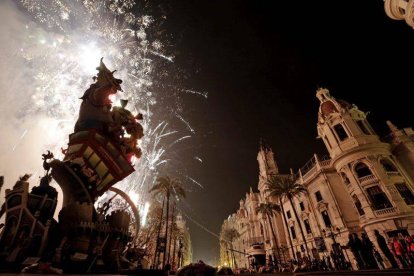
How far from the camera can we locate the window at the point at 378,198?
2550 centimetres

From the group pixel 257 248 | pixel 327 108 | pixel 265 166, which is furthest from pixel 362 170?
pixel 257 248

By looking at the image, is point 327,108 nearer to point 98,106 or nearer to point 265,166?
point 265,166

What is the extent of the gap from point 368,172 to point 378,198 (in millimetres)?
3392

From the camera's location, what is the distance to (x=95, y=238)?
42.4 feet

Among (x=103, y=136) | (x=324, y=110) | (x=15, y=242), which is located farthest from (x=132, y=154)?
(x=324, y=110)

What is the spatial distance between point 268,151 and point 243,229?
28931mm

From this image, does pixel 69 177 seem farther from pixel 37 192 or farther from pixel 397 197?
pixel 397 197

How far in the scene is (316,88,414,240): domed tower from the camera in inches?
957

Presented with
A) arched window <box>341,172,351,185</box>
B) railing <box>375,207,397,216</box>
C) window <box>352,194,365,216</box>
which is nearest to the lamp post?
window <box>352,194,365,216</box>

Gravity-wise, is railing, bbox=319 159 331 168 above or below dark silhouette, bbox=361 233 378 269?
above

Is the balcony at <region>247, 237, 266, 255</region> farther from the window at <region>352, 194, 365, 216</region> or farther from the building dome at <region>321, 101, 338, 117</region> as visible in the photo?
the building dome at <region>321, 101, 338, 117</region>

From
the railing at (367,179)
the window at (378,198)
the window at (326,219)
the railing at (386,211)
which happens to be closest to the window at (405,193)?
the window at (378,198)

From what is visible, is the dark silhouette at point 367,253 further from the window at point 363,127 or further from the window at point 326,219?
the window at point 363,127

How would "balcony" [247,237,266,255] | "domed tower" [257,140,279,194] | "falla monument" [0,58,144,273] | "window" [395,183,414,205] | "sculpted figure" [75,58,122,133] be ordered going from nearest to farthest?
"falla monument" [0,58,144,273], "sculpted figure" [75,58,122,133], "window" [395,183,414,205], "balcony" [247,237,266,255], "domed tower" [257,140,279,194]
